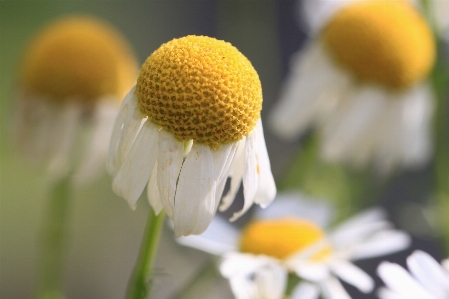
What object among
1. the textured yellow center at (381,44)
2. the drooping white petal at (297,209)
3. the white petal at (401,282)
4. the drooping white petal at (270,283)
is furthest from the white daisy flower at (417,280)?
the textured yellow center at (381,44)

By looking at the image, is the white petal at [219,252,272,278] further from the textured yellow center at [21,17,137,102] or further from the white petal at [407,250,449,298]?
the textured yellow center at [21,17,137,102]

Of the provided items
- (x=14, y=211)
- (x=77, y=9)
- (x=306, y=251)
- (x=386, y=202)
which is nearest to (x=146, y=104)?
(x=306, y=251)

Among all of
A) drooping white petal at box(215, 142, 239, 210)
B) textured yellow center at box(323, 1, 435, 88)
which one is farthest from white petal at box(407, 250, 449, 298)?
textured yellow center at box(323, 1, 435, 88)

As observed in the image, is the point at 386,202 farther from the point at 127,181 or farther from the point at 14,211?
the point at 127,181

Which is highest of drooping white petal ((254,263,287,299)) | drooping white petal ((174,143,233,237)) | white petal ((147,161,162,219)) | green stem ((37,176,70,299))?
drooping white petal ((174,143,233,237))

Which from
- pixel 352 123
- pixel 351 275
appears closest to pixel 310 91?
pixel 352 123

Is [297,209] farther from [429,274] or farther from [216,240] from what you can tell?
[429,274]
